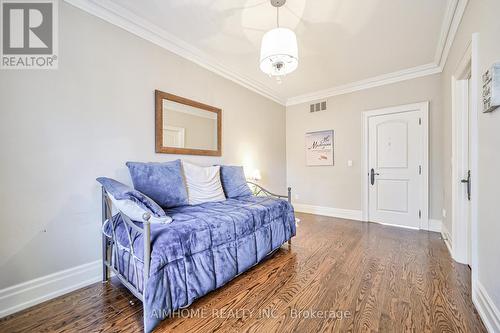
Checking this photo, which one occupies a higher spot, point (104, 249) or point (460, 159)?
point (460, 159)

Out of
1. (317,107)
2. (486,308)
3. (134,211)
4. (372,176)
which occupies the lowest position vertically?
(486,308)

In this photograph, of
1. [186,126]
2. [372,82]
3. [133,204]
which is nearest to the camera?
[133,204]

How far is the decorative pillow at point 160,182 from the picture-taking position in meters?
2.08

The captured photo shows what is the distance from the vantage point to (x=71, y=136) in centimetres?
183

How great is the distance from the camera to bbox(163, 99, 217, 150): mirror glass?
2579mm

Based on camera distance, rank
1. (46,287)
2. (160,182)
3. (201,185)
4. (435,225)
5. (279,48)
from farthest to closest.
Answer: (435,225) < (201,185) < (160,182) < (279,48) < (46,287)

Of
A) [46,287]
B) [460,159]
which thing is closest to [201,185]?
[46,287]

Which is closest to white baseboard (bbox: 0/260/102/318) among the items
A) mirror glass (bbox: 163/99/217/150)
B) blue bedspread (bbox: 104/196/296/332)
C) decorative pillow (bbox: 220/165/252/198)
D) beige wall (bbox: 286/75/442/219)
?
blue bedspread (bbox: 104/196/296/332)

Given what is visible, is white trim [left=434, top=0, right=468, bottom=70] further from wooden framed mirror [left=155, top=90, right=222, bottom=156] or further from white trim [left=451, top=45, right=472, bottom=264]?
wooden framed mirror [left=155, top=90, right=222, bottom=156]

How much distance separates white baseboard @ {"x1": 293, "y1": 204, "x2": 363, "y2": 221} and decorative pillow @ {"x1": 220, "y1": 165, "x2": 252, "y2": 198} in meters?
2.06

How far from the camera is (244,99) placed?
149 inches

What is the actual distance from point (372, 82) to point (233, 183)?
3.10 meters

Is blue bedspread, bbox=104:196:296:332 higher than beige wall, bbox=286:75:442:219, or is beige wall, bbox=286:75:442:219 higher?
beige wall, bbox=286:75:442:219

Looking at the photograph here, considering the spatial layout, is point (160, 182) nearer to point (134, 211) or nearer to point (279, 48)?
point (134, 211)
